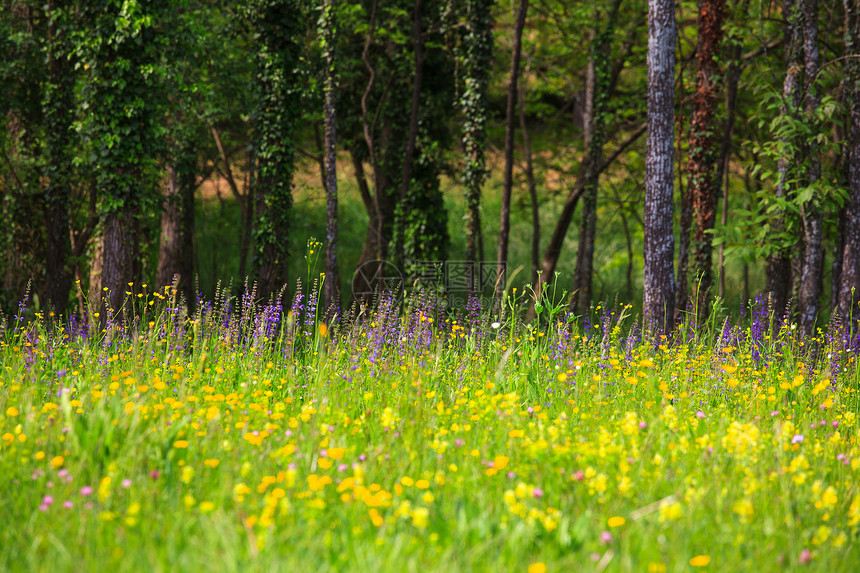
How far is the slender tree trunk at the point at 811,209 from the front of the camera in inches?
321

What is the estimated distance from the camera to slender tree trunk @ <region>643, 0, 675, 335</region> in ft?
24.6

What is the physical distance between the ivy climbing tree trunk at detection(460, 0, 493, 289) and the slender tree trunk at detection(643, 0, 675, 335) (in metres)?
5.97

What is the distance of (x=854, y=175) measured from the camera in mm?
8172

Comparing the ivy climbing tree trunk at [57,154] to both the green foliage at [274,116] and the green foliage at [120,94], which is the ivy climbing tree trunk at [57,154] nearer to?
the green foliage at [120,94]

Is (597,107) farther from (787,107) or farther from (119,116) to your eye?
(119,116)

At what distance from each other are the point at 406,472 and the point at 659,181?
5756 mm

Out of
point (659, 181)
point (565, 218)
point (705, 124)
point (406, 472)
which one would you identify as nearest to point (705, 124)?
point (705, 124)

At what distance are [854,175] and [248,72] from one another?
1252cm

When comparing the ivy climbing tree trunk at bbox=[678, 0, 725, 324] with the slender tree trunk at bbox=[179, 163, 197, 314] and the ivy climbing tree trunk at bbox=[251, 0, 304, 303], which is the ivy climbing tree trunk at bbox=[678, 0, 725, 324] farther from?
the slender tree trunk at bbox=[179, 163, 197, 314]

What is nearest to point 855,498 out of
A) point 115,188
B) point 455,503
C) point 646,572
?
point 646,572

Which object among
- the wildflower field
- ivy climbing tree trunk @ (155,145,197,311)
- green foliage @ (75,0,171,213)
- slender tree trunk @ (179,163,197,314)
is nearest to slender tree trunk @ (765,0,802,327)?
the wildflower field

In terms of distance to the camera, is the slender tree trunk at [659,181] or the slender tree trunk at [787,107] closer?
the slender tree trunk at [659,181]

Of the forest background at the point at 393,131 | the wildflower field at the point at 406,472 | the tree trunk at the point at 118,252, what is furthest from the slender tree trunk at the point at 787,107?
the tree trunk at the point at 118,252

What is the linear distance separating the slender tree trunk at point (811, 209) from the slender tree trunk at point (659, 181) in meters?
1.88
